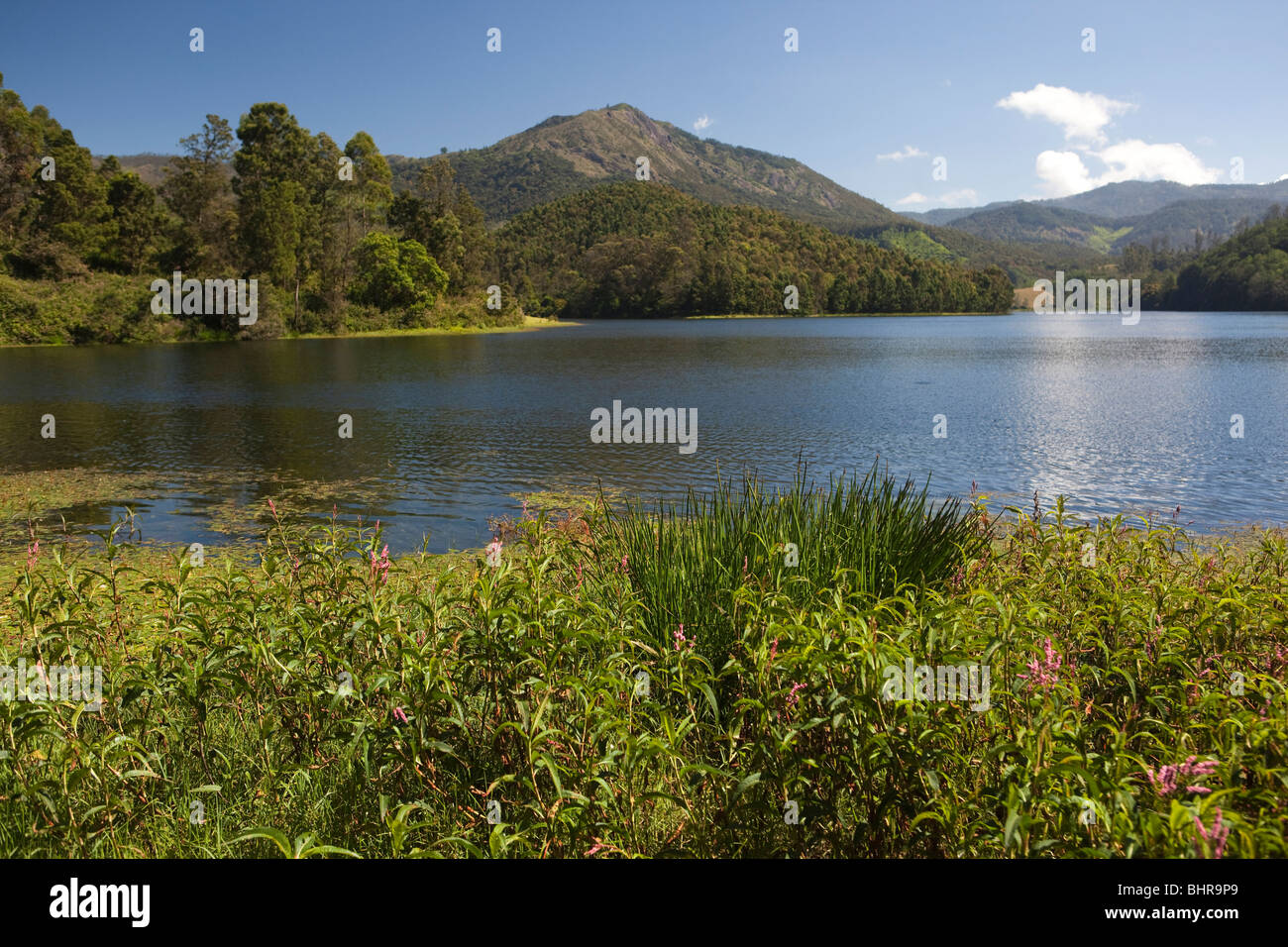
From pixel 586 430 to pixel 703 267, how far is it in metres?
124

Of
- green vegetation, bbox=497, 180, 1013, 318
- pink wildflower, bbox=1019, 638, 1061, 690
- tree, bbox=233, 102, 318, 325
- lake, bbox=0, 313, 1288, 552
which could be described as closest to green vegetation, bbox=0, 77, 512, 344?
tree, bbox=233, 102, 318, 325

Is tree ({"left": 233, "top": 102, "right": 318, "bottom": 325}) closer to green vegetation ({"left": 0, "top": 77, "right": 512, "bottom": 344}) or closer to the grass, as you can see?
green vegetation ({"left": 0, "top": 77, "right": 512, "bottom": 344})

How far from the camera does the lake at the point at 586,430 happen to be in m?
15.3

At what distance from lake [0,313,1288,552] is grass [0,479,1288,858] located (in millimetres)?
7938

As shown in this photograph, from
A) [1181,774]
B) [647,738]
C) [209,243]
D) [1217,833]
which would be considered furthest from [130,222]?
[1217,833]

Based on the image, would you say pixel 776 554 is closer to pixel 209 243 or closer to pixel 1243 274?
pixel 209 243

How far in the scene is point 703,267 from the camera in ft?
465

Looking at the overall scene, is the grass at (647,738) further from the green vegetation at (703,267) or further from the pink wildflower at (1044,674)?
the green vegetation at (703,267)

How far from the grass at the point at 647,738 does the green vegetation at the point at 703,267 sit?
131001mm

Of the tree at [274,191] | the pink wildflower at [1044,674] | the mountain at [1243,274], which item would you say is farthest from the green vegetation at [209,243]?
the mountain at [1243,274]

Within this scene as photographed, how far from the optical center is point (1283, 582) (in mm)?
→ 5363

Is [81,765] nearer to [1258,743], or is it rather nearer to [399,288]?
[1258,743]

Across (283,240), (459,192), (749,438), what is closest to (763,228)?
(459,192)

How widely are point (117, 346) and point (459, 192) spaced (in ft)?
184
